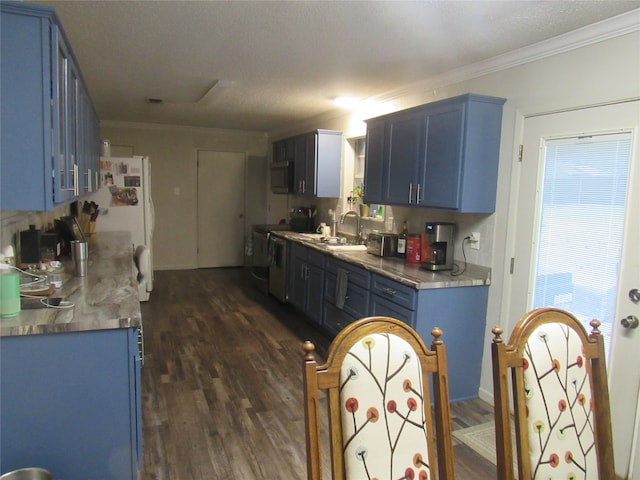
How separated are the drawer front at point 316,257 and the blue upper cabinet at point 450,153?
42.2 inches

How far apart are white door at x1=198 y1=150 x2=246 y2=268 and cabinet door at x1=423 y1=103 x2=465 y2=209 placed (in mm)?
4965

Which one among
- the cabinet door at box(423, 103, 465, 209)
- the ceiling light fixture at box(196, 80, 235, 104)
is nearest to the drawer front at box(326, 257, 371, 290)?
the cabinet door at box(423, 103, 465, 209)

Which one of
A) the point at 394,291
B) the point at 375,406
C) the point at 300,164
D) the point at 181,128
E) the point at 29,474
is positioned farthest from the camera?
the point at 181,128

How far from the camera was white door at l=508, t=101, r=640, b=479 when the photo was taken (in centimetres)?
223

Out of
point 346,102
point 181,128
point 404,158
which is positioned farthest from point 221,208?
point 404,158

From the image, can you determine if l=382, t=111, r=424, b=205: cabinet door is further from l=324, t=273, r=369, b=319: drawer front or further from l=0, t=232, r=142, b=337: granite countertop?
l=0, t=232, r=142, b=337: granite countertop

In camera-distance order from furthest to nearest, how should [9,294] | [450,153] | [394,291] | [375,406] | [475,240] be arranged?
[475,240], [394,291], [450,153], [9,294], [375,406]

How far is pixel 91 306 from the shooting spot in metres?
2.06

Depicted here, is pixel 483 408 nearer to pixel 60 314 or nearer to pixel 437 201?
pixel 437 201

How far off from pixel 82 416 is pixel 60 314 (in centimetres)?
44

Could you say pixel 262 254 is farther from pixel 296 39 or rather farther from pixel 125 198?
pixel 296 39

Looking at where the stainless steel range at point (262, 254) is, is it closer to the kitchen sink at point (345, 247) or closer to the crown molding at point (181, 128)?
the kitchen sink at point (345, 247)

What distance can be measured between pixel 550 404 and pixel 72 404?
71.8 inches

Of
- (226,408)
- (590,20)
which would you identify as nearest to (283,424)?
(226,408)
